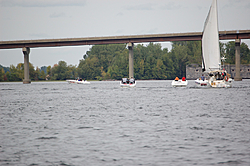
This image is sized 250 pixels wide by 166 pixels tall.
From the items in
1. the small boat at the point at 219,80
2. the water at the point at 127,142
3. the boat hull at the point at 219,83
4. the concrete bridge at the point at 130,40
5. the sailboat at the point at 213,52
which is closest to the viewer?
the water at the point at 127,142

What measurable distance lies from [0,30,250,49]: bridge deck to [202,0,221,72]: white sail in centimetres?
3439

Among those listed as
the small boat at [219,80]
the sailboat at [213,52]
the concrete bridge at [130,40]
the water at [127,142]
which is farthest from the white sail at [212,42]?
the water at [127,142]

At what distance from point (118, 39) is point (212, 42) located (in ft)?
152

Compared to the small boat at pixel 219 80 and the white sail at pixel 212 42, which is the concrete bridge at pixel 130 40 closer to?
the white sail at pixel 212 42

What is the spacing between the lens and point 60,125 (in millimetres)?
18297

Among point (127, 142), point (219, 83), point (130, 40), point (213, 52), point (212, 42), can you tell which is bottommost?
point (127, 142)

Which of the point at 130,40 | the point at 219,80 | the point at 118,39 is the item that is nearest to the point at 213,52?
the point at 219,80

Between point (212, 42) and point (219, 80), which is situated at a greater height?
point (212, 42)

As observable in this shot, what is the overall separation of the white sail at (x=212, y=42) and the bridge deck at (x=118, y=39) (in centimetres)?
3439

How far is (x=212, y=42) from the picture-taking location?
6481 centimetres

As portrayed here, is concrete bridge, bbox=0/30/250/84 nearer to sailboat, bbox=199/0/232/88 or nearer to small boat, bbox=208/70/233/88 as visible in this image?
sailboat, bbox=199/0/232/88

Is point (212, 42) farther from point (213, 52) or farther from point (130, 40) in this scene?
point (130, 40)

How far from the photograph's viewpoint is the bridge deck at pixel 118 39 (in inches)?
3915

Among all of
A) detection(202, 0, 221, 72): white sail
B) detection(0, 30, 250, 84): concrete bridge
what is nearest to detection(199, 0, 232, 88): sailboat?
detection(202, 0, 221, 72): white sail
